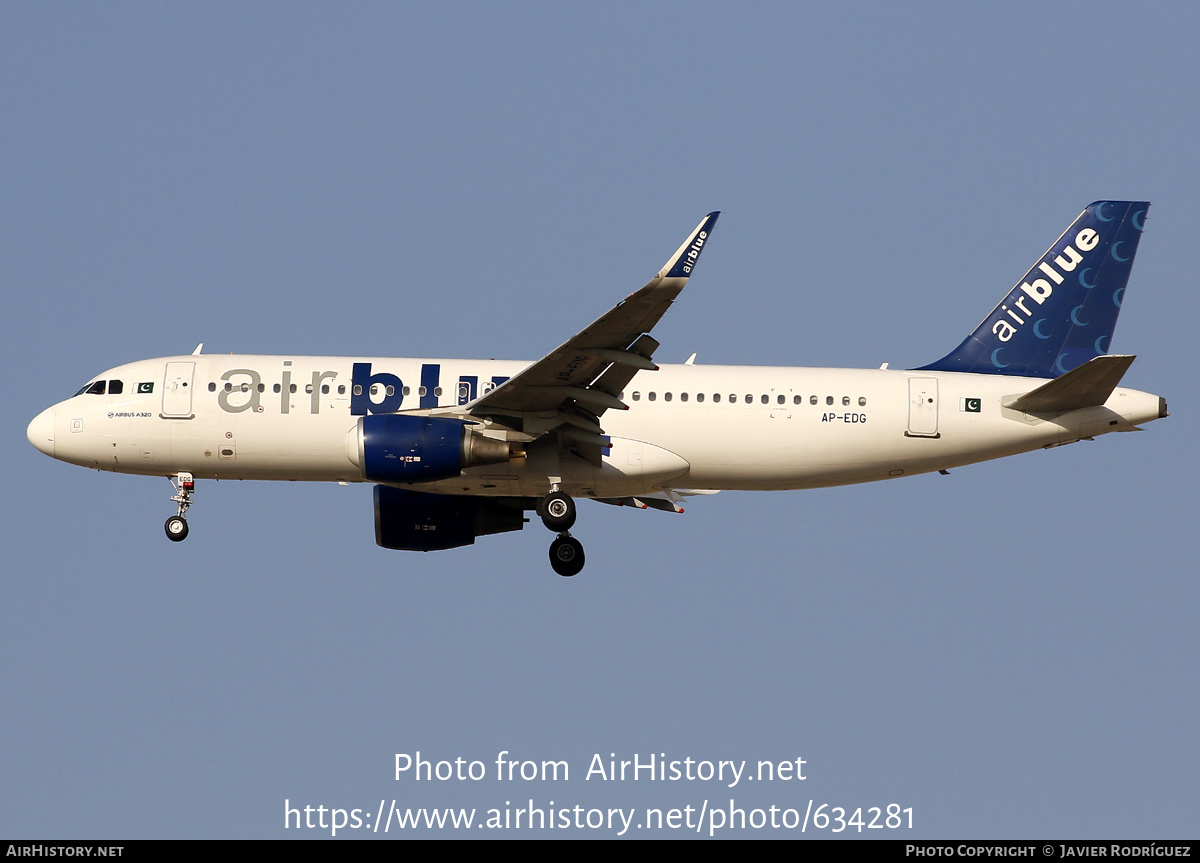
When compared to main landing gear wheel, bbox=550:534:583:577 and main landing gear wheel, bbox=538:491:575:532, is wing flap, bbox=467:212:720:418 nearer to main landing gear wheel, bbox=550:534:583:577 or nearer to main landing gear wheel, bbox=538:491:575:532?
main landing gear wheel, bbox=538:491:575:532

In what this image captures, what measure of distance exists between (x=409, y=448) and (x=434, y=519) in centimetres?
512

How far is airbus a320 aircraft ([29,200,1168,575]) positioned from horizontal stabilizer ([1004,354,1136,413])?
0.05 metres

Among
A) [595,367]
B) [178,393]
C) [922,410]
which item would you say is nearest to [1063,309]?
[922,410]

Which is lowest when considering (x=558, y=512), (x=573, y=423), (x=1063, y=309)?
(x=558, y=512)

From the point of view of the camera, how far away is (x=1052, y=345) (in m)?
39.2

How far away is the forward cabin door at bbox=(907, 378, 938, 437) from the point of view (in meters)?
37.4

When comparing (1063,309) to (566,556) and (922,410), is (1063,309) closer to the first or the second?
(922,410)

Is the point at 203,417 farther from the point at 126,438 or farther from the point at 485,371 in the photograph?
the point at 485,371

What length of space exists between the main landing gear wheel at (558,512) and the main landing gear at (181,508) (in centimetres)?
861

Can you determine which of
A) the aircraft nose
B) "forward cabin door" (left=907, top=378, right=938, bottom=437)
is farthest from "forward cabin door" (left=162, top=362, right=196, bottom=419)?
"forward cabin door" (left=907, top=378, right=938, bottom=437)

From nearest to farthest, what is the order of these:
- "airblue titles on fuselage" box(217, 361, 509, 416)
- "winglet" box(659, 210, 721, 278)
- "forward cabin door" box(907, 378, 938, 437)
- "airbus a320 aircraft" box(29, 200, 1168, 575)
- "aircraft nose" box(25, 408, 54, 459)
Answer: "winglet" box(659, 210, 721, 278)
"airbus a320 aircraft" box(29, 200, 1168, 575)
"airblue titles on fuselage" box(217, 361, 509, 416)
"forward cabin door" box(907, 378, 938, 437)
"aircraft nose" box(25, 408, 54, 459)

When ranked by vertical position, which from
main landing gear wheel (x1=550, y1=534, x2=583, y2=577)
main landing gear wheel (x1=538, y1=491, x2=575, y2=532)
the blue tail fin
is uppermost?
the blue tail fin

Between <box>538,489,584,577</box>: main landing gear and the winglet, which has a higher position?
the winglet

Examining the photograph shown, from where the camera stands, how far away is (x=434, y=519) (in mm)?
39656
